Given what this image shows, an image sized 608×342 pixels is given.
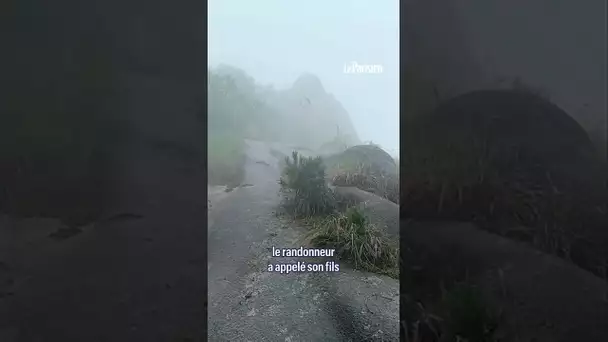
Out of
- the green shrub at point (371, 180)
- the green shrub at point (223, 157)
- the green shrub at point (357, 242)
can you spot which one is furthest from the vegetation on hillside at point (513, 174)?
the green shrub at point (223, 157)

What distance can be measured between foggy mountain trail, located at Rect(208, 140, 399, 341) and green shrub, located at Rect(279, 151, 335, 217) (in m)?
0.07

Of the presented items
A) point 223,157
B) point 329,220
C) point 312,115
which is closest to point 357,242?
point 329,220

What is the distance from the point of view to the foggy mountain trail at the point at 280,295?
8.59ft

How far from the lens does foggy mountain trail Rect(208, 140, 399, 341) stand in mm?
2617

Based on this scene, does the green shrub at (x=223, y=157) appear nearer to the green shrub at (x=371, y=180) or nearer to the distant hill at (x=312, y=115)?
the distant hill at (x=312, y=115)

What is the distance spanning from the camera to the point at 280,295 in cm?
262

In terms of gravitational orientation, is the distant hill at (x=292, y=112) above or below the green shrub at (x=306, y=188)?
above

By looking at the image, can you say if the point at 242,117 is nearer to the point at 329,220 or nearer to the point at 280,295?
the point at 329,220

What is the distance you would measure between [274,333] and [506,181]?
1318 millimetres
